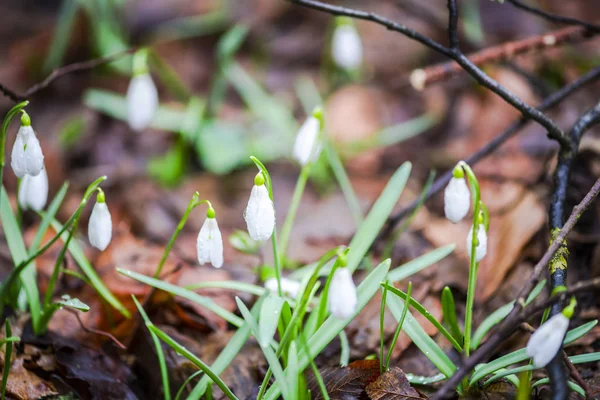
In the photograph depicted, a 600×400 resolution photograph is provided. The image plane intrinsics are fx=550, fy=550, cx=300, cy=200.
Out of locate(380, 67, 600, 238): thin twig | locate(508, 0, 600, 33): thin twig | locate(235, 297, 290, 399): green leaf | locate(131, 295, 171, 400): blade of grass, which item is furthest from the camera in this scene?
locate(380, 67, 600, 238): thin twig

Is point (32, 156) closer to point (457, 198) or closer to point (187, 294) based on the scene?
point (187, 294)

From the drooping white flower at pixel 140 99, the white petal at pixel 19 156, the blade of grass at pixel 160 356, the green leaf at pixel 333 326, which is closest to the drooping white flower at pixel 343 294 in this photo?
the green leaf at pixel 333 326

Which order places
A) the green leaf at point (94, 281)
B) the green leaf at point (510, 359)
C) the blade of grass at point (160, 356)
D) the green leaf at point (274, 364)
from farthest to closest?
the green leaf at point (94, 281) < the blade of grass at point (160, 356) < the green leaf at point (510, 359) < the green leaf at point (274, 364)

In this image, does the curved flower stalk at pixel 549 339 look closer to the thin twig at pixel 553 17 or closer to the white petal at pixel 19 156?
the thin twig at pixel 553 17

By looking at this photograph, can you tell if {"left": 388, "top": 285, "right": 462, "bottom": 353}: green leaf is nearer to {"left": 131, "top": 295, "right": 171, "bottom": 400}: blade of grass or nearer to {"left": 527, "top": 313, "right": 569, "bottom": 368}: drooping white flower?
{"left": 527, "top": 313, "right": 569, "bottom": 368}: drooping white flower

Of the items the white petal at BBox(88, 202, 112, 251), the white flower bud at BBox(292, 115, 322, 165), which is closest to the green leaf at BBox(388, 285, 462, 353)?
the white flower bud at BBox(292, 115, 322, 165)

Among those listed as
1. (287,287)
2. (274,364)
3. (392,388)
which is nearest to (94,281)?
(287,287)
